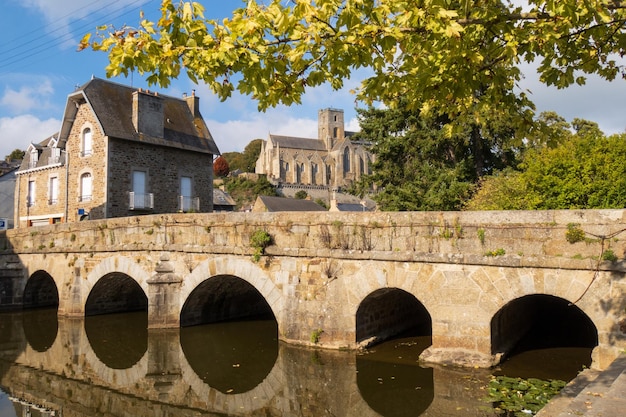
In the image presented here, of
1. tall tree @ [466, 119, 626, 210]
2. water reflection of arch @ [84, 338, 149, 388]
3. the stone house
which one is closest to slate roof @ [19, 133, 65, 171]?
the stone house

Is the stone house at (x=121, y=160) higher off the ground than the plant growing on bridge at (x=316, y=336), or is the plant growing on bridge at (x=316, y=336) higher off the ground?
the stone house at (x=121, y=160)

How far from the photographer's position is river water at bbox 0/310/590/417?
7.41 meters

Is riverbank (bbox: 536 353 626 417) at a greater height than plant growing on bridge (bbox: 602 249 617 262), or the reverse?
plant growing on bridge (bbox: 602 249 617 262)

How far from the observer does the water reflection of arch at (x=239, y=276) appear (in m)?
10.6

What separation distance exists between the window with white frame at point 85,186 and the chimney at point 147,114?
2.85m

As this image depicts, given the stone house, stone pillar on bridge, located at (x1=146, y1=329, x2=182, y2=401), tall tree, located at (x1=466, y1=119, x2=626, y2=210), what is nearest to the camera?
stone pillar on bridge, located at (x1=146, y1=329, x2=182, y2=401)

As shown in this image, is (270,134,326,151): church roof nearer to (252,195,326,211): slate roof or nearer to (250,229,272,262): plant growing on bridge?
(252,195,326,211): slate roof

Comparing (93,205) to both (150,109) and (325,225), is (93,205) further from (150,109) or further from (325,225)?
(325,225)

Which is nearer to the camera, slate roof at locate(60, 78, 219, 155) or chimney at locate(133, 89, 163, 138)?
slate roof at locate(60, 78, 219, 155)

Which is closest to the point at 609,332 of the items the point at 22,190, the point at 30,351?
the point at 30,351

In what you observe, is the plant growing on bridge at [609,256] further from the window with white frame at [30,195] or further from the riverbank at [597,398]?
the window with white frame at [30,195]

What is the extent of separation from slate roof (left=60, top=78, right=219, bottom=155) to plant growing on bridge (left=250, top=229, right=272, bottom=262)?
11.8 meters

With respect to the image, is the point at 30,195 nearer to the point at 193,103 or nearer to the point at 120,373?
the point at 193,103

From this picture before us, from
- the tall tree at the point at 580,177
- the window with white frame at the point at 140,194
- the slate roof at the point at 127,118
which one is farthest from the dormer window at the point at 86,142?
the tall tree at the point at 580,177
